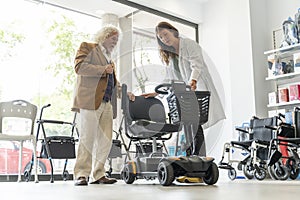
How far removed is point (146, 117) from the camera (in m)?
2.37

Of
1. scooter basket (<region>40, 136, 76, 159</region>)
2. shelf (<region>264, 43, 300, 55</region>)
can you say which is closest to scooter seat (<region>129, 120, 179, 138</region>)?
scooter basket (<region>40, 136, 76, 159</region>)

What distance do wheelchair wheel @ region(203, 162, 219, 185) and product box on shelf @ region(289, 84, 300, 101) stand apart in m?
2.71

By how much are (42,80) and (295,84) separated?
3091 millimetres

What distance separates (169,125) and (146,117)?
A: 265 millimetres

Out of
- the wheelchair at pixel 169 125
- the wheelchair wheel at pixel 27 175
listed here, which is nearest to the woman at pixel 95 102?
the wheelchair at pixel 169 125

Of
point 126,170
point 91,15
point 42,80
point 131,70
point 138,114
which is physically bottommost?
point 126,170

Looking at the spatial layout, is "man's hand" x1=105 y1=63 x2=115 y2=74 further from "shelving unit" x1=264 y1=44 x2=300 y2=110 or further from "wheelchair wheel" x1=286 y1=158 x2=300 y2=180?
"shelving unit" x1=264 y1=44 x2=300 y2=110

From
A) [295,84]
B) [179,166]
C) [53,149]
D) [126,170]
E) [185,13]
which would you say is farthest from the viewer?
[185,13]

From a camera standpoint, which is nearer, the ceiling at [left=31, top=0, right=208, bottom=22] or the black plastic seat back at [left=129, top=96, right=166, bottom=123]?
the black plastic seat back at [left=129, top=96, right=166, bottom=123]

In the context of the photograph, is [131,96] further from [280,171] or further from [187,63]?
[280,171]

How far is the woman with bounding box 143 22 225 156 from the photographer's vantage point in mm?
2088

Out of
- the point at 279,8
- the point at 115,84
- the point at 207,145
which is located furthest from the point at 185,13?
the point at 207,145

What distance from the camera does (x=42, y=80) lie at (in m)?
4.54

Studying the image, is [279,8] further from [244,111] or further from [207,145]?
[207,145]
